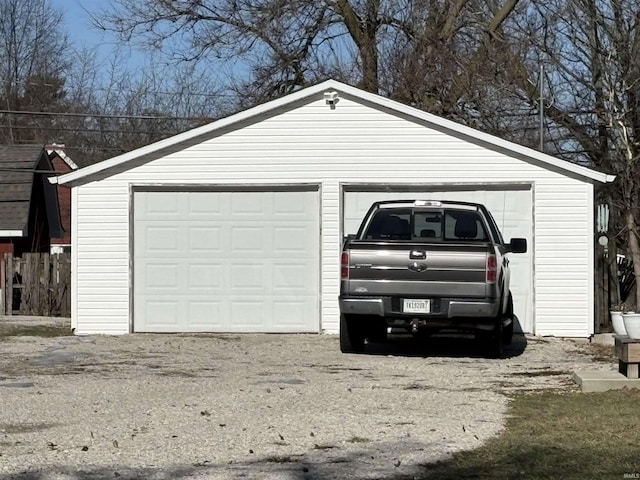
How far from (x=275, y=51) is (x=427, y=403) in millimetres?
22291

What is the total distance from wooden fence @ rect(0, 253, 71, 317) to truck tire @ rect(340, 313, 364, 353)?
1096 cm

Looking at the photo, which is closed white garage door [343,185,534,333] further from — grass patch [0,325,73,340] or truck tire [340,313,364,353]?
grass patch [0,325,73,340]

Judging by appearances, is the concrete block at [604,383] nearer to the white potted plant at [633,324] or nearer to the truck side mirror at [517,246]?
the white potted plant at [633,324]

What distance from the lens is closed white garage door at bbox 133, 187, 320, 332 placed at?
61.2ft

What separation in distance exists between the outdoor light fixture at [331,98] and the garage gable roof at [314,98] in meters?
0.07

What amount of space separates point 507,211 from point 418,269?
16.5ft

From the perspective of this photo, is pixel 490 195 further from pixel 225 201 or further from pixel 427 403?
pixel 427 403

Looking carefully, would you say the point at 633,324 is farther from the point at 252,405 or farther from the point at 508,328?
the point at 508,328

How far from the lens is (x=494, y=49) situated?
95.0ft

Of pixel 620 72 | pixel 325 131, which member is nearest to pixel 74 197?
pixel 325 131

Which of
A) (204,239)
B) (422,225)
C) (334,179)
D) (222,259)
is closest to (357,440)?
(422,225)

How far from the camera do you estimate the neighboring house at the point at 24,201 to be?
29953 millimetres

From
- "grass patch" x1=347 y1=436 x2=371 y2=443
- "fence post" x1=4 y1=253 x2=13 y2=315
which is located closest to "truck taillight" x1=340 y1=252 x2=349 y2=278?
"grass patch" x1=347 y1=436 x2=371 y2=443

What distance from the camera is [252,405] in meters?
10.5
